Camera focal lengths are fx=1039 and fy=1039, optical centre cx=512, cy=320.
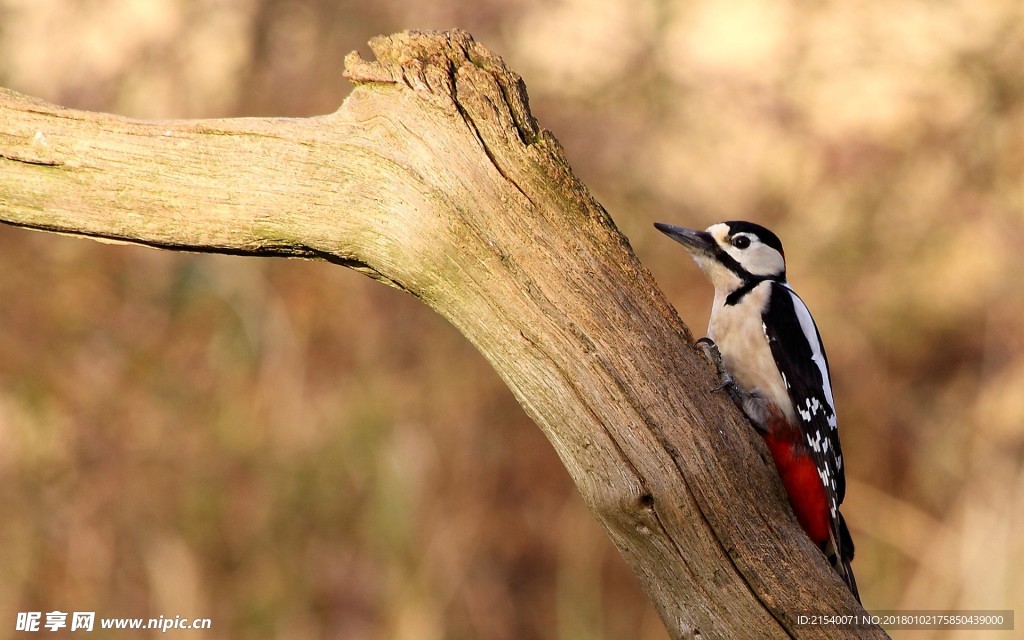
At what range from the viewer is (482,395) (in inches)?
243

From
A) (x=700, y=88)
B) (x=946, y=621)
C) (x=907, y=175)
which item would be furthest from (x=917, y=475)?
(x=700, y=88)

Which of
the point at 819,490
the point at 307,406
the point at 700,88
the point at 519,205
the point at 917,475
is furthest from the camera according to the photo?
the point at 917,475

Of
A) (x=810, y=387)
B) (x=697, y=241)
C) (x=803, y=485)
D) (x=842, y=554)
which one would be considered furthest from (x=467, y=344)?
(x=803, y=485)

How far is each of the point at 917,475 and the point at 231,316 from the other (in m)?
4.57

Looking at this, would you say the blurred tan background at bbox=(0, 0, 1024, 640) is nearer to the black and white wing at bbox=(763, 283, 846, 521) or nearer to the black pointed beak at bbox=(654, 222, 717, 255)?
the black pointed beak at bbox=(654, 222, 717, 255)

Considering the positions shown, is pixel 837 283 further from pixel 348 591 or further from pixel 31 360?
pixel 31 360

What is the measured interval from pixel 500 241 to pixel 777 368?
138 centimetres

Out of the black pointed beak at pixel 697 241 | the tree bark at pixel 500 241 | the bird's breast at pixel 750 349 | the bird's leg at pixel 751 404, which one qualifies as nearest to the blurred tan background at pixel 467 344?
the black pointed beak at pixel 697 241

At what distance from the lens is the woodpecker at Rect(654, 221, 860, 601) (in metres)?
3.08

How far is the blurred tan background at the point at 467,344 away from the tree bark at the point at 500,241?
3254mm

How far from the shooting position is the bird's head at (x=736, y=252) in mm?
3625

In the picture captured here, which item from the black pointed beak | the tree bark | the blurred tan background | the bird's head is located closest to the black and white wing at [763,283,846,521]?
the bird's head

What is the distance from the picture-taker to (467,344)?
245 inches

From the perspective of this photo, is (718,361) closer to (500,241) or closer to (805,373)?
(805,373)
